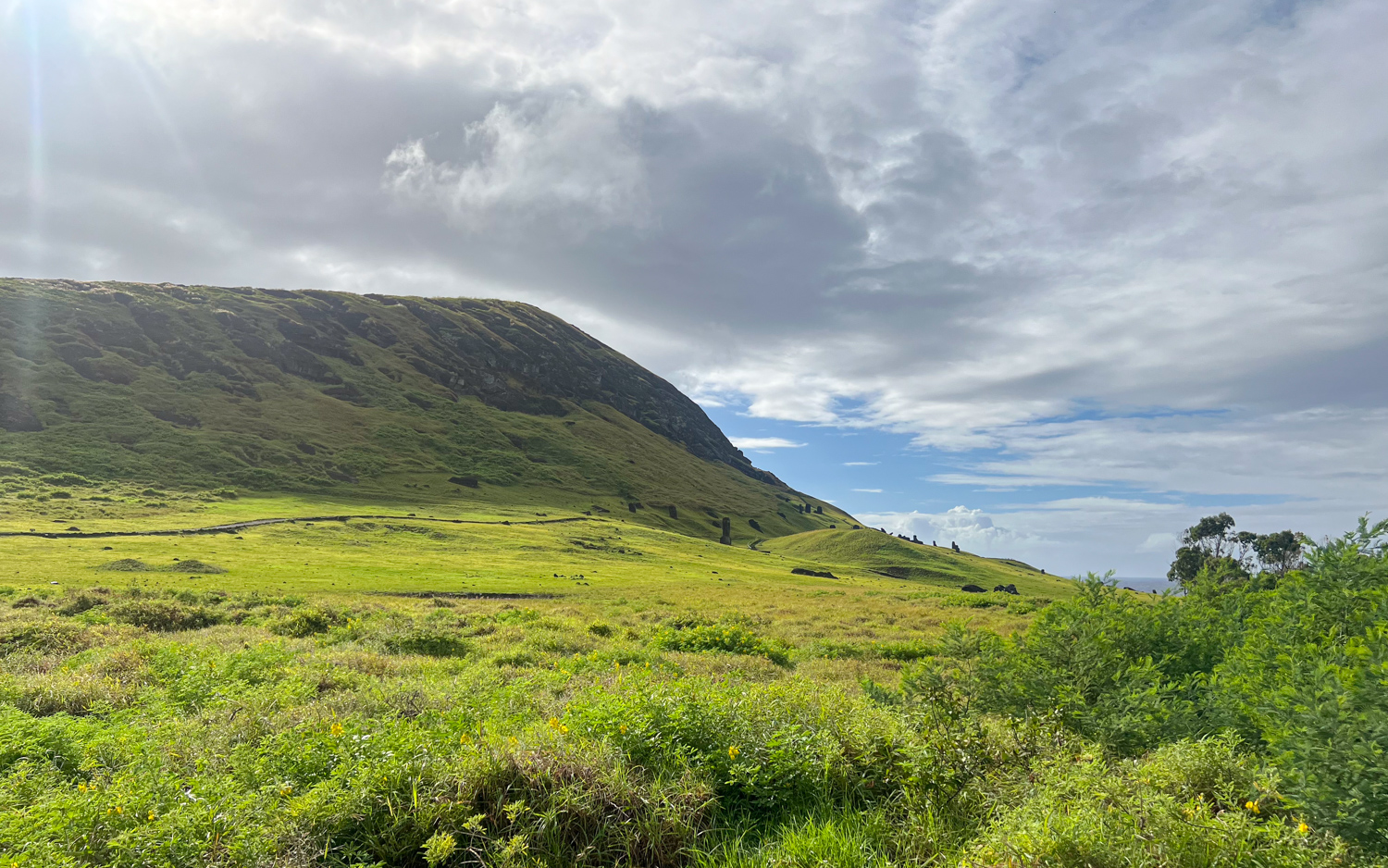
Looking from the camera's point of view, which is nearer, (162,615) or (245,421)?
(162,615)

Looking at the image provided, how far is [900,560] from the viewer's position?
11500cm

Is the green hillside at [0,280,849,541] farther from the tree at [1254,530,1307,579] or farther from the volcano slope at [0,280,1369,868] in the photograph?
the tree at [1254,530,1307,579]

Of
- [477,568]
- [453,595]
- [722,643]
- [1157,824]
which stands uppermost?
[1157,824]

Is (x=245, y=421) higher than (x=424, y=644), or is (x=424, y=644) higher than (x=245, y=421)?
(x=245, y=421)

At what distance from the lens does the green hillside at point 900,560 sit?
103 meters

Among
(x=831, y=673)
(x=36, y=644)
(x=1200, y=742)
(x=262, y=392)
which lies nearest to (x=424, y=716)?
(x=1200, y=742)

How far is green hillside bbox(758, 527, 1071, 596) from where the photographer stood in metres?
103

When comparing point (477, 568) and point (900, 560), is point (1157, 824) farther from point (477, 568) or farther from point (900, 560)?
point (900, 560)

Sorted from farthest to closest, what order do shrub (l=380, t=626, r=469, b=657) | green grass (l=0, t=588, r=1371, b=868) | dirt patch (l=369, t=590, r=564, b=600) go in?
dirt patch (l=369, t=590, r=564, b=600) → shrub (l=380, t=626, r=469, b=657) → green grass (l=0, t=588, r=1371, b=868)

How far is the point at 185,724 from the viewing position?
7.96 meters

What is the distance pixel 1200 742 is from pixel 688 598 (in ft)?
119

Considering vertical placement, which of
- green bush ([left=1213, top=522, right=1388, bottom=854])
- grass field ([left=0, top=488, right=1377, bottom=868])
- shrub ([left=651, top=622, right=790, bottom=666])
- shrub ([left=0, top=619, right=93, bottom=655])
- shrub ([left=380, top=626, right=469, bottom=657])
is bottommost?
shrub ([left=0, top=619, right=93, bottom=655])

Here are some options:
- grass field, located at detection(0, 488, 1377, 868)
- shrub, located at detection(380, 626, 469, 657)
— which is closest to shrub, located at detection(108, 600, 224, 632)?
grass field, located at detection(0, 488, 1377, 868)

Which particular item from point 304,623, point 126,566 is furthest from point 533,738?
point 126,566
